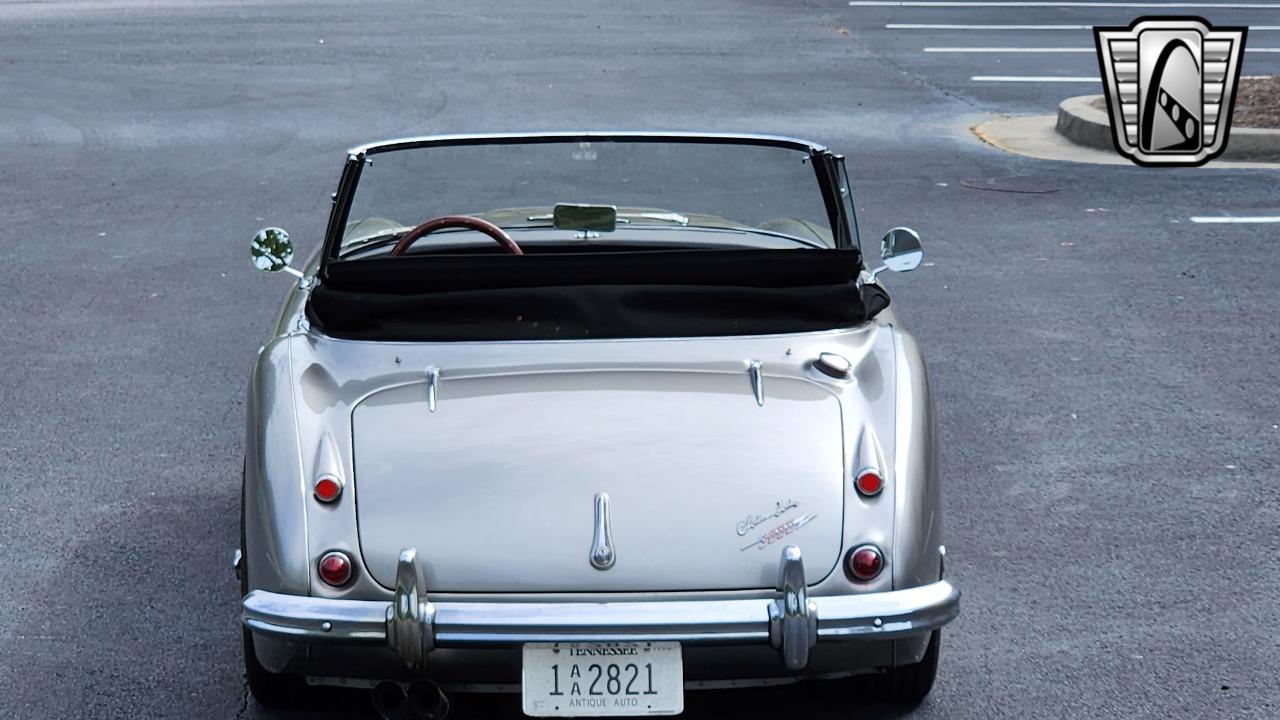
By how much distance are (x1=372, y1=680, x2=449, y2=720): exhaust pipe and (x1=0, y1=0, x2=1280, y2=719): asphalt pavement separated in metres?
0.47

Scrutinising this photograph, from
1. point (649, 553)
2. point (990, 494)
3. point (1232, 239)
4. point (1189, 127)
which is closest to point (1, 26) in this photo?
→ point (1189, 127)

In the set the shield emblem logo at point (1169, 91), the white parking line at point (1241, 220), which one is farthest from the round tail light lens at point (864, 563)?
the shield emblem logo at point (1169, 91)

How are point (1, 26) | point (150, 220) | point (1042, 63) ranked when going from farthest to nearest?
1. point (1, 26)
2. point (1042, 63)
3. point (150, 220)

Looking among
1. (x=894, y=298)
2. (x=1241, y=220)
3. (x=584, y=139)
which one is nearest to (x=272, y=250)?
(x=584, y=139)

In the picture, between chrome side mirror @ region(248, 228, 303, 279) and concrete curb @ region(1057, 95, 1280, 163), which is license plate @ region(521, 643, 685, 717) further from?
concrete curb @ region(1057, 95, 1280, 163)

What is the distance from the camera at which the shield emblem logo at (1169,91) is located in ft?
39.2

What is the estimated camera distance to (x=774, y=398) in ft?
12.4

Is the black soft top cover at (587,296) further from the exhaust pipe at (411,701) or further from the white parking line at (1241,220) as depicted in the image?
the white parking line at (1241,220)

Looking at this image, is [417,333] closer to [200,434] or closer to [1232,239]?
[200,434]

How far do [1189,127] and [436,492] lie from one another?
10.2m

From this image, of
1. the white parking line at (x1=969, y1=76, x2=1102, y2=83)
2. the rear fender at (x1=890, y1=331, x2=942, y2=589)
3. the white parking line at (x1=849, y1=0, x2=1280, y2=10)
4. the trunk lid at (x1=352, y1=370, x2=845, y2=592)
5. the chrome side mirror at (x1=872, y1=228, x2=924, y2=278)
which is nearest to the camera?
the trunk lid at (x1=352, y1=370, x2=845, y2=592)

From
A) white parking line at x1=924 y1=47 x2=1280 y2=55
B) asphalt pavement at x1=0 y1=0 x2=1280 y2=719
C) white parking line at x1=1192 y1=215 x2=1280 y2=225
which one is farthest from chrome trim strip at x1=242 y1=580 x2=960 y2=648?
white parking line at x1=924 y1=47 x2=1280 y2=55

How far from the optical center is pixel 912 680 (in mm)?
3969

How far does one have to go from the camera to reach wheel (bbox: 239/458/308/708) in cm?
388
